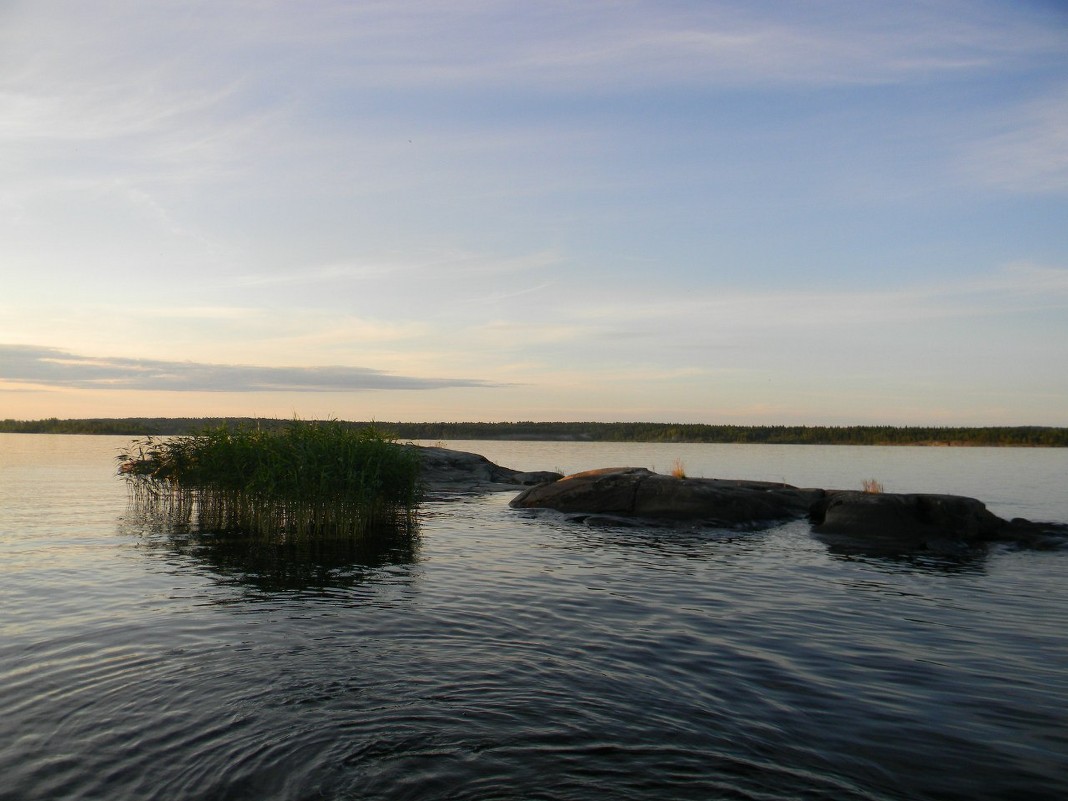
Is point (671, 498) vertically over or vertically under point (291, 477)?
under

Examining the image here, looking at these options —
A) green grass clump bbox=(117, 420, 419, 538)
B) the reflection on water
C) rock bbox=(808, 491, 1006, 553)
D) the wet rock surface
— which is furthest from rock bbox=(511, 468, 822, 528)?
the reflection on water

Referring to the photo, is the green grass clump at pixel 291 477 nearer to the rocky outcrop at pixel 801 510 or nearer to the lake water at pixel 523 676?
the lake water at pixel 523 676

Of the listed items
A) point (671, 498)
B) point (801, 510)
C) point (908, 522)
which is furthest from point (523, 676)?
A: point (801, 510)

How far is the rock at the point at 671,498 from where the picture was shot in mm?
27641

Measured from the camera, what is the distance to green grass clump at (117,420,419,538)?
22.3 metres

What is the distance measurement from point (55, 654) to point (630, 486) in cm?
2171

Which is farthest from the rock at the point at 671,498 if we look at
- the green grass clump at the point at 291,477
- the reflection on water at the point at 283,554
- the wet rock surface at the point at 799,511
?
the reflection on water at the point at 283,554

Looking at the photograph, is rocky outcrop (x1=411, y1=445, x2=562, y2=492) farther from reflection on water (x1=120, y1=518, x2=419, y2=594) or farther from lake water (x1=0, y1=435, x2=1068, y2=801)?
lake water (x1=0, y1=435, x2=1068, y2=801)

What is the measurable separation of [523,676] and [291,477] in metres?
14.3

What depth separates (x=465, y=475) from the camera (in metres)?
42.3

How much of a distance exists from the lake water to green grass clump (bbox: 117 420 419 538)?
2.63m

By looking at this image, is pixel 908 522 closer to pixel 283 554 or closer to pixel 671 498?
pixel 671 498

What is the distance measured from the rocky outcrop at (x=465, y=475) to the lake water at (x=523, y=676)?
20.8 m

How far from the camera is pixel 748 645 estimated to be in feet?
38.2
